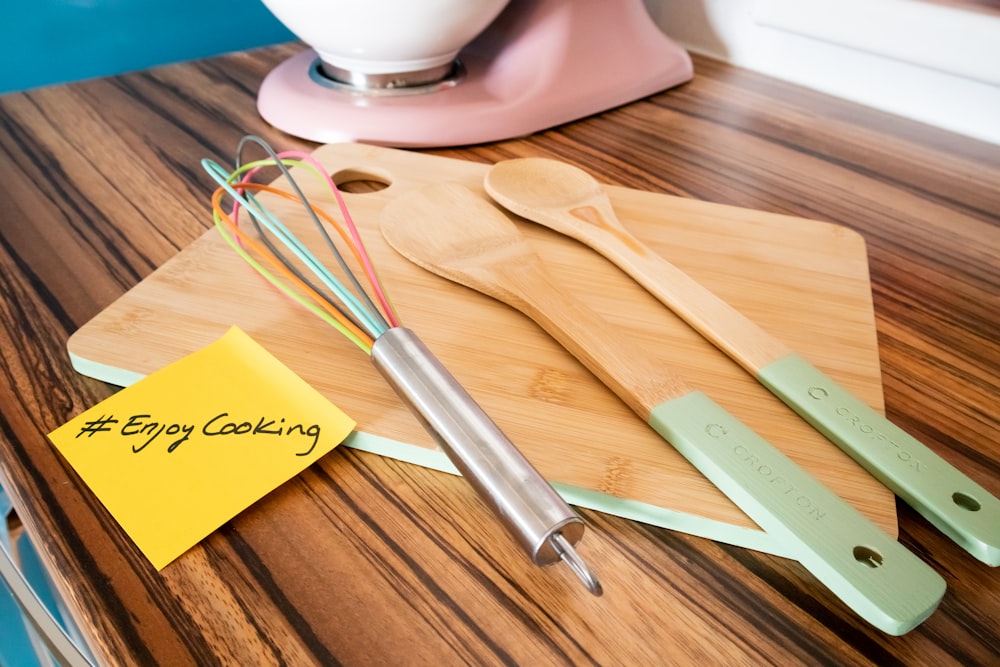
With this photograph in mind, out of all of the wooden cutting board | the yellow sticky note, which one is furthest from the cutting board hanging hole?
the yellow sticky note

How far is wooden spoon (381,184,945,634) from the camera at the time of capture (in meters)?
0.25

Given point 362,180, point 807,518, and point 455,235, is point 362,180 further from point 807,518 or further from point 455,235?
point 807,518

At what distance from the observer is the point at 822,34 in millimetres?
651

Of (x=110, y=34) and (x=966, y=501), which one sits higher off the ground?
(x=110, y=34)

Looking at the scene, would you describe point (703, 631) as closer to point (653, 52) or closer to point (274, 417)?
point (274, 417)

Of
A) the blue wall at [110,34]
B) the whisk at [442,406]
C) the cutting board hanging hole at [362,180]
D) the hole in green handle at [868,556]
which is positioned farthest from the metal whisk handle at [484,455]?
the blue wall at [110,34]

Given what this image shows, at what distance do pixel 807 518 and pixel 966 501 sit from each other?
0.07 m

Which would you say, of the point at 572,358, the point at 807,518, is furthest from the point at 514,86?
the point at 807,518

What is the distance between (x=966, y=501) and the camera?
0.94 feet

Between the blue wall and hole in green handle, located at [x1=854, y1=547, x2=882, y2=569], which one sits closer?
hole in green handle, located at [x1=854, y1=547, x2=882, y2=569]

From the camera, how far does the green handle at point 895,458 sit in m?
0.28

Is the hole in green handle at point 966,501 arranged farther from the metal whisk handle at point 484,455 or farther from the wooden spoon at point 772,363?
the metal whisk handle at point 484,455

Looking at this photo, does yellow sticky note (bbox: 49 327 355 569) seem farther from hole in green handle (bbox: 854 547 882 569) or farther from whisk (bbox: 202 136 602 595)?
hole in green handle (bbox: 854 547 882 569)

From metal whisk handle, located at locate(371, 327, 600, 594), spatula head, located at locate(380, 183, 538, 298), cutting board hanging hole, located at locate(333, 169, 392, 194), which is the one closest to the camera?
metal whisk handle, located at locate(371, 327, 600, 594)
